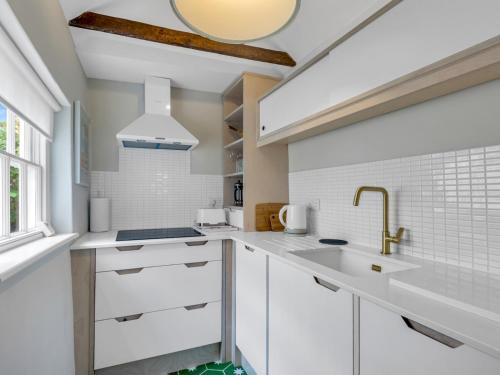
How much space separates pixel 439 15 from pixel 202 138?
216 cm

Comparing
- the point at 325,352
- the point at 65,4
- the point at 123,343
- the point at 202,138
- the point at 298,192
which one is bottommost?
the point at 123,343

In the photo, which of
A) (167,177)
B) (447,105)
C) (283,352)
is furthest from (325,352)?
(167,177)

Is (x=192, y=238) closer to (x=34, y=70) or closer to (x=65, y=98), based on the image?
(x=65, y=98)

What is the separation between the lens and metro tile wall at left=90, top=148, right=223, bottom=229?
98.0 inches

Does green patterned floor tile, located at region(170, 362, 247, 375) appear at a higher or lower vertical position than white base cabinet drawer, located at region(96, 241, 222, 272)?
lower

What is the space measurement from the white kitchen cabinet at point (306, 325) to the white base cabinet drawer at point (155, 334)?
654 millimetres

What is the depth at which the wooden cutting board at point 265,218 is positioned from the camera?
2.32m

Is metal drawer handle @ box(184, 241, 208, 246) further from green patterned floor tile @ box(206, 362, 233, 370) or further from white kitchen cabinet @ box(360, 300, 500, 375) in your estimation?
white kitchen cabinet @ box(360, 300, 500, 375)

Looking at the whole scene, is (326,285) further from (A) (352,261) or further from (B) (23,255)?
(B) (23,255)

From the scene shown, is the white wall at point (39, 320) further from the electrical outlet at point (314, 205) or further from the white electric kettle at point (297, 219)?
the electrical outlet at point (314, 205)

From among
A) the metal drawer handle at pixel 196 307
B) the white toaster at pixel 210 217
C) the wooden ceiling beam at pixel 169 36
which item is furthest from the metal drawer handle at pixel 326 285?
the wooden ceiling beam at pixel 169 36

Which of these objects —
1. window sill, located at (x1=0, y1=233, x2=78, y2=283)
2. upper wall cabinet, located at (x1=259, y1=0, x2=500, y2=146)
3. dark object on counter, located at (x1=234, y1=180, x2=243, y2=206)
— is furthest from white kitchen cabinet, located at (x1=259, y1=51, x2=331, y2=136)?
window sill, located at (x1=0, y1=233, x2=78, y2=283)

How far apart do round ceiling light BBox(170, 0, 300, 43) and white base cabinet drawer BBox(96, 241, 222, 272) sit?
1.34 metres

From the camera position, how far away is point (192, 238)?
1976 mm
